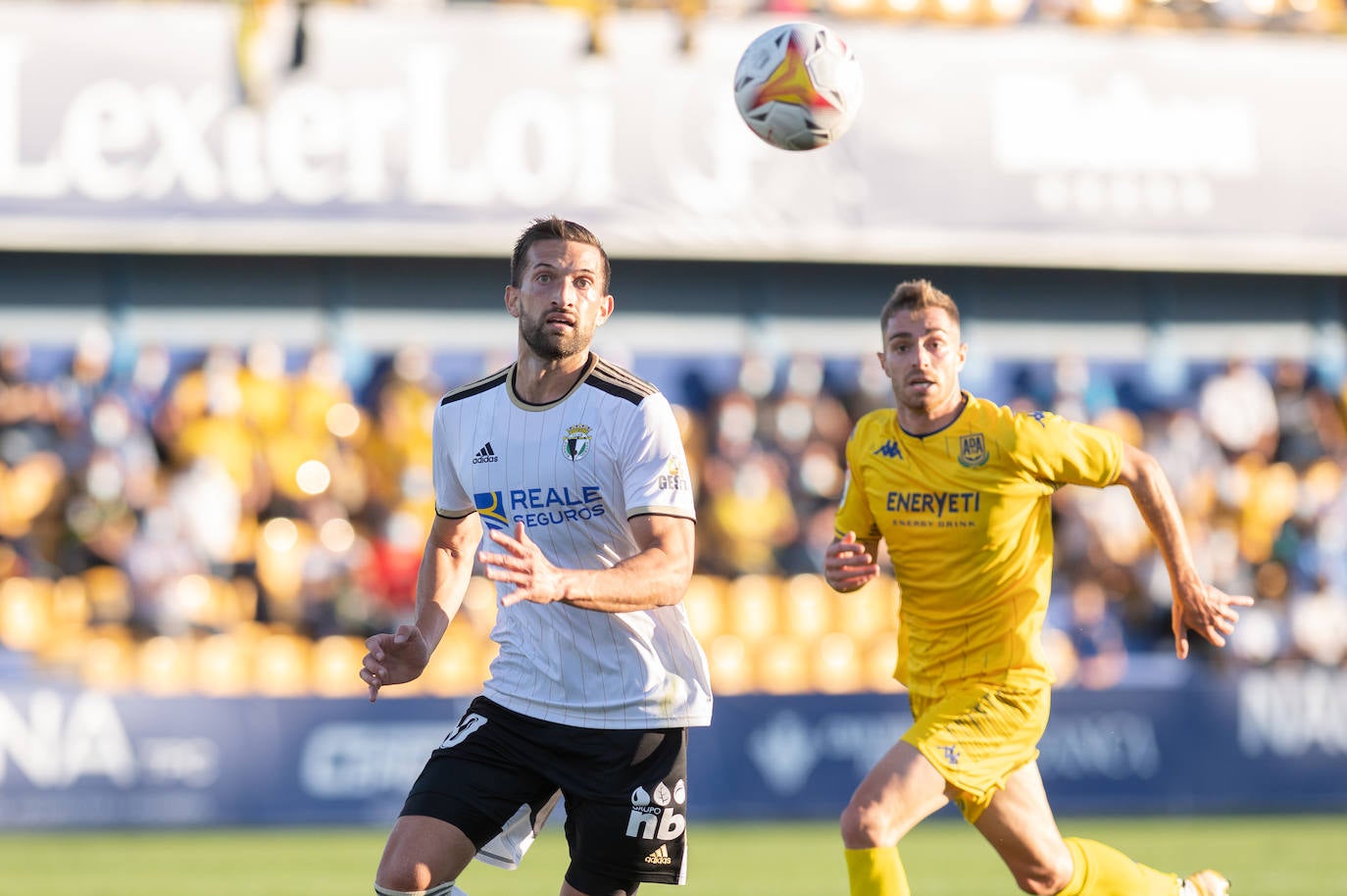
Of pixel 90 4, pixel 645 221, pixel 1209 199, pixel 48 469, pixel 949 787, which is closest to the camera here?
pixel 949 787

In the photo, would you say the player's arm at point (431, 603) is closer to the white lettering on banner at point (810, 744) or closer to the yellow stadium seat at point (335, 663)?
the yellow stadium seat at point (335, 663)

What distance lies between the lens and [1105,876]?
21.5 feet

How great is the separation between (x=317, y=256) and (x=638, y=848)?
13.8 meters

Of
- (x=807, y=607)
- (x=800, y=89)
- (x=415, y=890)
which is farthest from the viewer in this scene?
(x=807, y=607)

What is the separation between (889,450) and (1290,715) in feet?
31.6

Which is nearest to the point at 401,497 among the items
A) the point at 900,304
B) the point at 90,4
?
the point at 90,4

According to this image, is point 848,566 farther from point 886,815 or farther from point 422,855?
point 422,855

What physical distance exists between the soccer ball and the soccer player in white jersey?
6.28ft

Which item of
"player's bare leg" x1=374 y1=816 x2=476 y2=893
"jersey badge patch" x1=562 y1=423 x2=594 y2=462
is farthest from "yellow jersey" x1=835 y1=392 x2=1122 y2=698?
"player's bare leg" x1=374 y1=816 x2=476 y2=893

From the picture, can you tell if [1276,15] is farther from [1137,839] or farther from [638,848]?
[638,848]

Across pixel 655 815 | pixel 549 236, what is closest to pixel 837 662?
pixel 655 815

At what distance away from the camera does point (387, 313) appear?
19.0 meters

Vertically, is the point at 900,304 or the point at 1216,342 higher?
the point at 1216,342

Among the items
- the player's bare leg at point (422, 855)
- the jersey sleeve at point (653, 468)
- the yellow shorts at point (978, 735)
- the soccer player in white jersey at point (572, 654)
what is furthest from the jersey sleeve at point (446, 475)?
the yellow shorts at point (978, 735)
